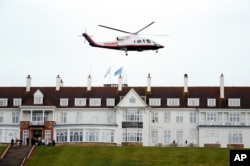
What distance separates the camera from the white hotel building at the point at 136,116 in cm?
11412

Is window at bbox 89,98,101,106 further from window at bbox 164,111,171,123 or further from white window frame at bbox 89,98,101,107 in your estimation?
window at bbox 164,111,171,123

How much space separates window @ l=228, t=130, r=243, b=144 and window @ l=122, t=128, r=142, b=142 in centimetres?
1414

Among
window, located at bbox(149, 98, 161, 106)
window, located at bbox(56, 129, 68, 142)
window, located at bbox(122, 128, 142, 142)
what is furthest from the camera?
window, located at bbox(149, 98, 161, 106)

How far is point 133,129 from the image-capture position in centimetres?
11500

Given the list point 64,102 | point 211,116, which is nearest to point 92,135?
point 64,102

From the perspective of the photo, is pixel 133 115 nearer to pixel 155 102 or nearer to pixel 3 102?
pixel 155 102

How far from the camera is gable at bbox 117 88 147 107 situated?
115250mm

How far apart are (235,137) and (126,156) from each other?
1245 inches

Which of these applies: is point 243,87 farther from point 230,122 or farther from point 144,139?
point 144,139

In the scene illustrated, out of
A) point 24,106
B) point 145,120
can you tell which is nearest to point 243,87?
point 145,120

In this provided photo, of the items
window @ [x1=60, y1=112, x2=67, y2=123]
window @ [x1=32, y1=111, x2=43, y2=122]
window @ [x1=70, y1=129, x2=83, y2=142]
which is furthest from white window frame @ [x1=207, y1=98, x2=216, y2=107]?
window @ [x1=32, y1=111, x2=43, y2=122]

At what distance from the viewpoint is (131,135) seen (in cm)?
11494

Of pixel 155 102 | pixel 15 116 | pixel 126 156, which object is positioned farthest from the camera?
pixel 15 116

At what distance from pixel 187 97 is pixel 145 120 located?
8235mm
